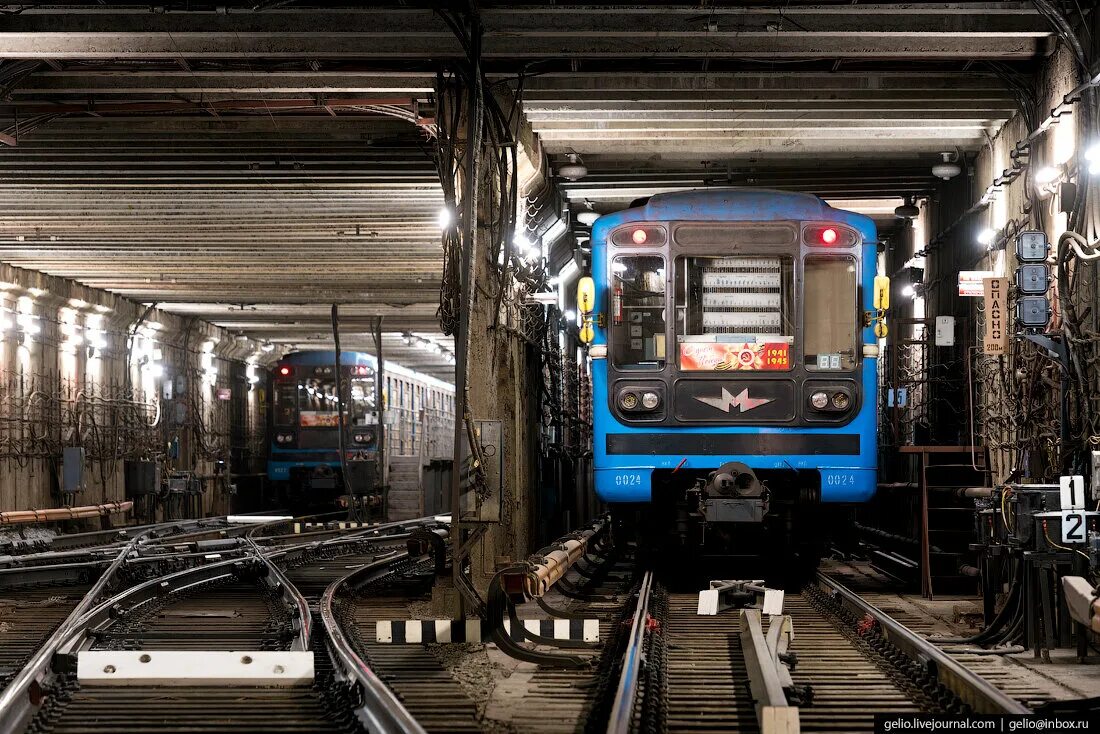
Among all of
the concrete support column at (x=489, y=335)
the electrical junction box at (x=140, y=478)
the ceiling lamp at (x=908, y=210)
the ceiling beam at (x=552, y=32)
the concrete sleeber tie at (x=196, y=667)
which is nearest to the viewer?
the concrete sleeber tie at (x=196, y=667)

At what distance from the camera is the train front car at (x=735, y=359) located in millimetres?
10977

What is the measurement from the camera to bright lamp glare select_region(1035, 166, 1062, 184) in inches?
426

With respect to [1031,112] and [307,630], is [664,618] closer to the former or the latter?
[307,630]

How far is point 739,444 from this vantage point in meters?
11.0

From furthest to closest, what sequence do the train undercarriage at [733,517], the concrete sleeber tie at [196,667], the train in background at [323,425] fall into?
the train in background at [323,425] → the train undercarriage at [733,517] → the concrete sleeber tie at [196,667]

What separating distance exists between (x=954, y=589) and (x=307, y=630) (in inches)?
250

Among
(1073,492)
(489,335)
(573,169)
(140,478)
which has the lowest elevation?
(140,478)

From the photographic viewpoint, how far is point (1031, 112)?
11.6m

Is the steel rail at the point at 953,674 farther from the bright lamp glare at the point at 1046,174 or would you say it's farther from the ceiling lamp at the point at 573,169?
the ceiling lamp at the point at 573,169

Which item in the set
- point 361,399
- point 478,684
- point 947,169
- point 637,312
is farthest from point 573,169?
point 361,399

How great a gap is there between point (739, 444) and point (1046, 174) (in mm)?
3337

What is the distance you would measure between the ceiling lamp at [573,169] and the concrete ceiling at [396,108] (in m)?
0.19

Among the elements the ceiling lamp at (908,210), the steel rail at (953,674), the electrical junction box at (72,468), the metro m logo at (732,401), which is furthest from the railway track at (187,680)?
the electrical junction box at (72,468)

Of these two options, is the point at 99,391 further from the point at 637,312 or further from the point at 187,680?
the point at 187,680
